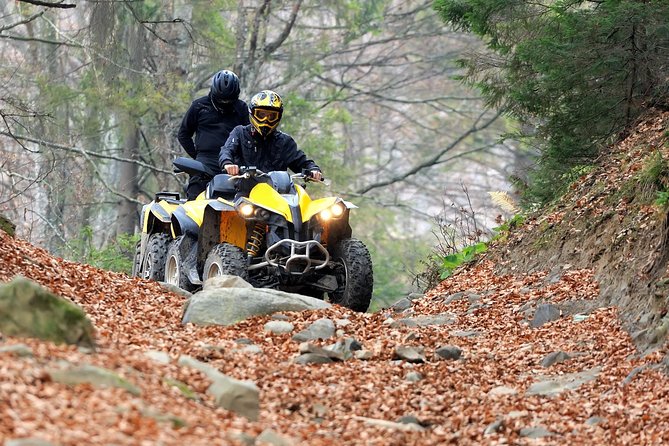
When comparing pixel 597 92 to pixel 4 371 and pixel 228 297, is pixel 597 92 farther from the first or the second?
pixel 4 371

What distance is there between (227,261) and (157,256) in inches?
84.1

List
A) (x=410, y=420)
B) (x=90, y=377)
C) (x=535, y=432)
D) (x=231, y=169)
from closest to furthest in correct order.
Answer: (x=90, y=377) < (x=535, y=432) < (x=410, y=420) < (x=231, y=169)

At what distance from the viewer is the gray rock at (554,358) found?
9.30 meters

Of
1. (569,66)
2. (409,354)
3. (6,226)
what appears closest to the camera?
(409,354)

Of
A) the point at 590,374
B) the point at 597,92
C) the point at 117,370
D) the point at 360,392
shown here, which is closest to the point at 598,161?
the point at 597,92

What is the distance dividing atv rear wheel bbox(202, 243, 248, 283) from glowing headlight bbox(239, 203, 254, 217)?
332 mm

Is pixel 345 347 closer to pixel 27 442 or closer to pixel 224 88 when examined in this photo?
pixel 27 442

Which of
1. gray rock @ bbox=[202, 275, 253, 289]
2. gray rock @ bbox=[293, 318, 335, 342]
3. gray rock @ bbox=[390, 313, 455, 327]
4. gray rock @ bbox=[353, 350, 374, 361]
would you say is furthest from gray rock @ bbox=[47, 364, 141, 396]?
gray rock @ bbox=[390, 313, 455, 327]

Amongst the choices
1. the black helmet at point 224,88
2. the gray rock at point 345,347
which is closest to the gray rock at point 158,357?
the gray rock at point 345,347

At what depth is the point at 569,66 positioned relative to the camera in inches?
492

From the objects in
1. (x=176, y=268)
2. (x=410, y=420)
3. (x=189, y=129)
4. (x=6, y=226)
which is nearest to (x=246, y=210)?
(x=176, y=268)

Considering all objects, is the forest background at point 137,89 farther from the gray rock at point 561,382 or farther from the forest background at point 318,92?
→ the gray rock at point 561,382

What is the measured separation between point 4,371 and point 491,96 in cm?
963

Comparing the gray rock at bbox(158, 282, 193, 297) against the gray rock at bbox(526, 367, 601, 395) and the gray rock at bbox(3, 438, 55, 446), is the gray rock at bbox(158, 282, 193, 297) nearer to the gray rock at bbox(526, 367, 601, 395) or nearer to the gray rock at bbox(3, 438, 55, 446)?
the gray rock at bbox(526, 367, 601, 395)
